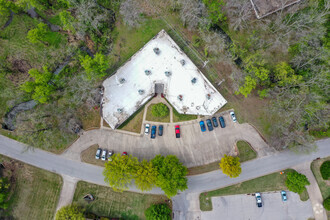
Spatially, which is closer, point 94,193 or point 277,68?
point 277,68

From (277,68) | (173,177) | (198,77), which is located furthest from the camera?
(198,77)

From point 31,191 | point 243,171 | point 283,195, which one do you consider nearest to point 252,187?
point 243,171

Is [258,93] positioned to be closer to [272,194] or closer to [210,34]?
[210,34]

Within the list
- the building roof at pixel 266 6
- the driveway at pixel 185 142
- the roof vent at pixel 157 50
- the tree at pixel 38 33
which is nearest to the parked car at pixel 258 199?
the driveway at pixel 185 142

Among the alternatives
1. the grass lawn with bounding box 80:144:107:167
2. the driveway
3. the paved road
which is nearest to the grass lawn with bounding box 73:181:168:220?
the paved road

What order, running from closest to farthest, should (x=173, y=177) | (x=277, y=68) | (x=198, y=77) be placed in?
(x=173, y=177)
(x=277, y=68)
(x=198, y=77)

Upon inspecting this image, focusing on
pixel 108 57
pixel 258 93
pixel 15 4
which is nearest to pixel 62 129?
pixel 108 57

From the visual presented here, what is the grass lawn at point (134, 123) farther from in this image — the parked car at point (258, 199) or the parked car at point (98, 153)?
the parked car at point (258, 199)
